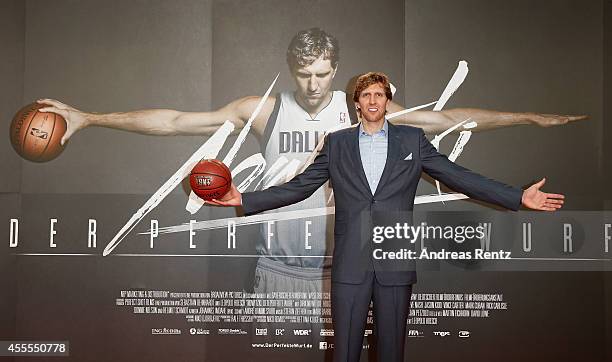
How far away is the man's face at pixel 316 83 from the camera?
156 inches

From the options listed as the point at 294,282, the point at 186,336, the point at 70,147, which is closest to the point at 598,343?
the point at 294,282

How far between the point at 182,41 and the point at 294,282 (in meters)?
1.73

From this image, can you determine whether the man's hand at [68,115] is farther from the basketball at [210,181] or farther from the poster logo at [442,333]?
the poster logo at [442,333]

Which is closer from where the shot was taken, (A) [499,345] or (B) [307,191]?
(B) [307,191]

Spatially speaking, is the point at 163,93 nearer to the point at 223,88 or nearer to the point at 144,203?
the point at 223,88

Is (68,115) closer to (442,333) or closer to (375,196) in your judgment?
(375,196)

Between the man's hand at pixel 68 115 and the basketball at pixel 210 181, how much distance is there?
134 cm

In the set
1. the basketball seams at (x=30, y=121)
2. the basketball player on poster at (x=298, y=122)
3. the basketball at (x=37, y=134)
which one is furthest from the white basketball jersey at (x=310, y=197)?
the basketball seams at (x=30, y=121)

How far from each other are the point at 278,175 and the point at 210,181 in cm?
96

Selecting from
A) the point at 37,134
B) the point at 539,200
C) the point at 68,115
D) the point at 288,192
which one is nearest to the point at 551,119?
the point at 539,200

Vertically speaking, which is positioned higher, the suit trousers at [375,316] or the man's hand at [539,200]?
the man's hand at [539,200]

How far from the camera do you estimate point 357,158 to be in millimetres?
2797

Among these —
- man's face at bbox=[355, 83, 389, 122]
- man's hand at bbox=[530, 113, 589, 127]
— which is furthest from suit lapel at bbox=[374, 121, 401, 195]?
man's hand at bbox=[530, 113, 589, 127]

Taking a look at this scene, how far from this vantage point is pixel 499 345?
3.88 metres
